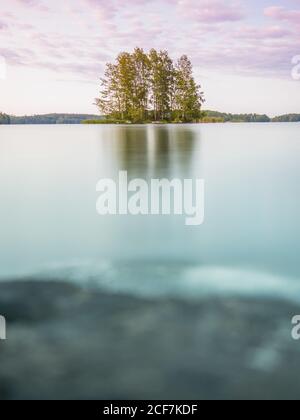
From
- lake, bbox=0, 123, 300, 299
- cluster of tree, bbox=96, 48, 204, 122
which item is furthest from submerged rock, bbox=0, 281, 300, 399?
cluster of tree, bbox=96, 48, 204, 122

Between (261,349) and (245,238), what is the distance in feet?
9.47

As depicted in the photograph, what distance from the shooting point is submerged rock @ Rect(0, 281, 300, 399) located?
8.83 feet

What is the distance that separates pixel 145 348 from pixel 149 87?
Result: 46.6m

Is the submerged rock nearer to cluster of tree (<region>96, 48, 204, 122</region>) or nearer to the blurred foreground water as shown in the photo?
the blurred foreground water

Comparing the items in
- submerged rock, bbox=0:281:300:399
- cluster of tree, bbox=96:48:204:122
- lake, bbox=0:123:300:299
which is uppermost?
cluster of tree, bbox=96:48:204:122

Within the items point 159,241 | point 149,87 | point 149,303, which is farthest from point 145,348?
point 149,87

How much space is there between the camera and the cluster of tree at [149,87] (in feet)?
156

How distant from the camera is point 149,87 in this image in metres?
47.7

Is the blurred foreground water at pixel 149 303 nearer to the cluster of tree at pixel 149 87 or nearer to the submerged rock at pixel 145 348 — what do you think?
the submerged rock at pixel 145 348

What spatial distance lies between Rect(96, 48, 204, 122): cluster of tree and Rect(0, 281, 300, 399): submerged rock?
146 ft

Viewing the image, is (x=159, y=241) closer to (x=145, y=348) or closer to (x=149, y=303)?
(x=149, y=303)

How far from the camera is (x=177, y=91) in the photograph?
4822cm

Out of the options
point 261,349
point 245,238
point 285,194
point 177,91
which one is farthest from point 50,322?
point 177,91

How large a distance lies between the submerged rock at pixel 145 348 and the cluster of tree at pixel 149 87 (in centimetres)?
4446
